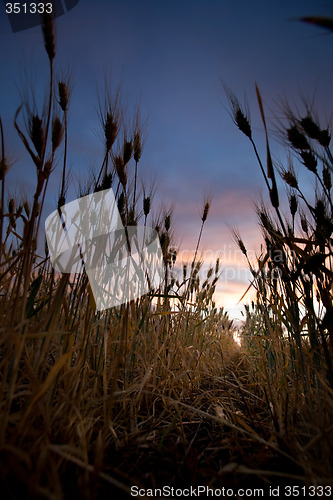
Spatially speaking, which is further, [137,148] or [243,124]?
[137,148]

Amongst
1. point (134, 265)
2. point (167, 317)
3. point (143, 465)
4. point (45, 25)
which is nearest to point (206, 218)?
point (167, 317)

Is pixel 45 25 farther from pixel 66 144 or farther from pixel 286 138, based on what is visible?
pixel 286 138

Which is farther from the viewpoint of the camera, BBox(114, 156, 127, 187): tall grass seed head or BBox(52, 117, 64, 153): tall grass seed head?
BBox(114, 156, 127, 187): tall grass seed head

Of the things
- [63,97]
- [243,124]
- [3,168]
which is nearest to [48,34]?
[63,97]

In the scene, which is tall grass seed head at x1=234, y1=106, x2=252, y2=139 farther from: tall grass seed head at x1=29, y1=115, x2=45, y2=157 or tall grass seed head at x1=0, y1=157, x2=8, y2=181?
tall grass seed head at x1=0, y1=157, x2=8, y2=181

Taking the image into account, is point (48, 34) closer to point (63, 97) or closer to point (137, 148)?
point (63, 97)

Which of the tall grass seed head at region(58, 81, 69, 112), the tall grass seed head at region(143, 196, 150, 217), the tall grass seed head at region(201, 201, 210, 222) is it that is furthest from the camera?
the tall grass seed head at region(201, 201, 210, 222)

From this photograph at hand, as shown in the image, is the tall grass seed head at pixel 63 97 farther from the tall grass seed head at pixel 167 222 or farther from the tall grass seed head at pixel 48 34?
the tall grass seed head at pixel 167 222

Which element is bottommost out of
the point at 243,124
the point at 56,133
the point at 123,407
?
the point at 123,407

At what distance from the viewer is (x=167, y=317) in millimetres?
A: 1893

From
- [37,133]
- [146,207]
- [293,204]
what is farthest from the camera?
[146,207]

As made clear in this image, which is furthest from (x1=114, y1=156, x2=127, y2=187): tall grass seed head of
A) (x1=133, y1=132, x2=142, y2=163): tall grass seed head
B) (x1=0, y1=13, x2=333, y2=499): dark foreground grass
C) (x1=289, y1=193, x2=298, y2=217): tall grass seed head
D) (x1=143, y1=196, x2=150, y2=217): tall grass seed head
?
(x1=289, y1=193, x2=298, y2=217): tall grass seed head

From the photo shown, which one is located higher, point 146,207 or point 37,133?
point 146,207

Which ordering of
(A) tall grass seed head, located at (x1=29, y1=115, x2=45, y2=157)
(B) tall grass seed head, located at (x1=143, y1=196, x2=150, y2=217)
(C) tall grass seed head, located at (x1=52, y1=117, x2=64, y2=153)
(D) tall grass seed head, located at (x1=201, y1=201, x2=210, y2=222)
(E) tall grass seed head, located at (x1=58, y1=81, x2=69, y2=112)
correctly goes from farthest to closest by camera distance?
1. (D) tall grass seed head, located at (x1=201, y1=201, x2=210, y2=222)
2. (B) tall grass seed head, located at (x1=143, y1=196, x2=150, y2=217)
3. (E) tall grass seed head, located at (x1=58, y1=81, x2=69, y2=112)
4. (C) tall grass seed head, located at (x1=52, y1=117, x2=64, y2=153)
5. (A) tall grass seed head, located at (x1=29, y1=115, x2=45, y2=157)
